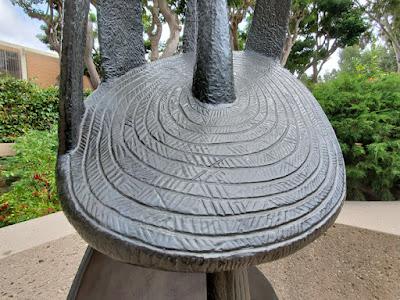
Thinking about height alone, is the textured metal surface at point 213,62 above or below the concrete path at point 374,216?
above

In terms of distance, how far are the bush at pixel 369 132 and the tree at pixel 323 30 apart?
13.2 feet

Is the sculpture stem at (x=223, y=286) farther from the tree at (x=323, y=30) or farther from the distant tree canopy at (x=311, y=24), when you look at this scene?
the tree at (x=323, y=30)

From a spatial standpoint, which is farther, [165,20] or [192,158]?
[165,20]

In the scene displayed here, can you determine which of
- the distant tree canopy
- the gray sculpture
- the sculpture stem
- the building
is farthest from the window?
the sculpture stem

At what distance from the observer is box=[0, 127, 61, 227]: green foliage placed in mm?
2373

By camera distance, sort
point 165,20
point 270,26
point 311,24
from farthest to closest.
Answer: point 311,24, point 165,20, point 270,26

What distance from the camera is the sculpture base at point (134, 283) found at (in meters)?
0.82

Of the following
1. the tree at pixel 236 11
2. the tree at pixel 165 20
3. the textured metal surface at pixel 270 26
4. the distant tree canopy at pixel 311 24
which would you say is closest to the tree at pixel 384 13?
the distant tree canopy at pixel 311 24

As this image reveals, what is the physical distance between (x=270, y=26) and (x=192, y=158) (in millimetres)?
643

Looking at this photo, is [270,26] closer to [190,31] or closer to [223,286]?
[190,31]

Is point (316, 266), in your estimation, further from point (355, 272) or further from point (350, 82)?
point (350, 82)

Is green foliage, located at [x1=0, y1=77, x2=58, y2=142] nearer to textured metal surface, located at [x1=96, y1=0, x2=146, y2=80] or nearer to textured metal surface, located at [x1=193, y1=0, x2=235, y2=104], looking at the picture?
textured metal surface, located at [x1=96, y1=0, x2=146, y2=80]

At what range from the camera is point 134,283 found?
981 mm

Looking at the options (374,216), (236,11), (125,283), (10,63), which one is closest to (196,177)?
(125,283)
